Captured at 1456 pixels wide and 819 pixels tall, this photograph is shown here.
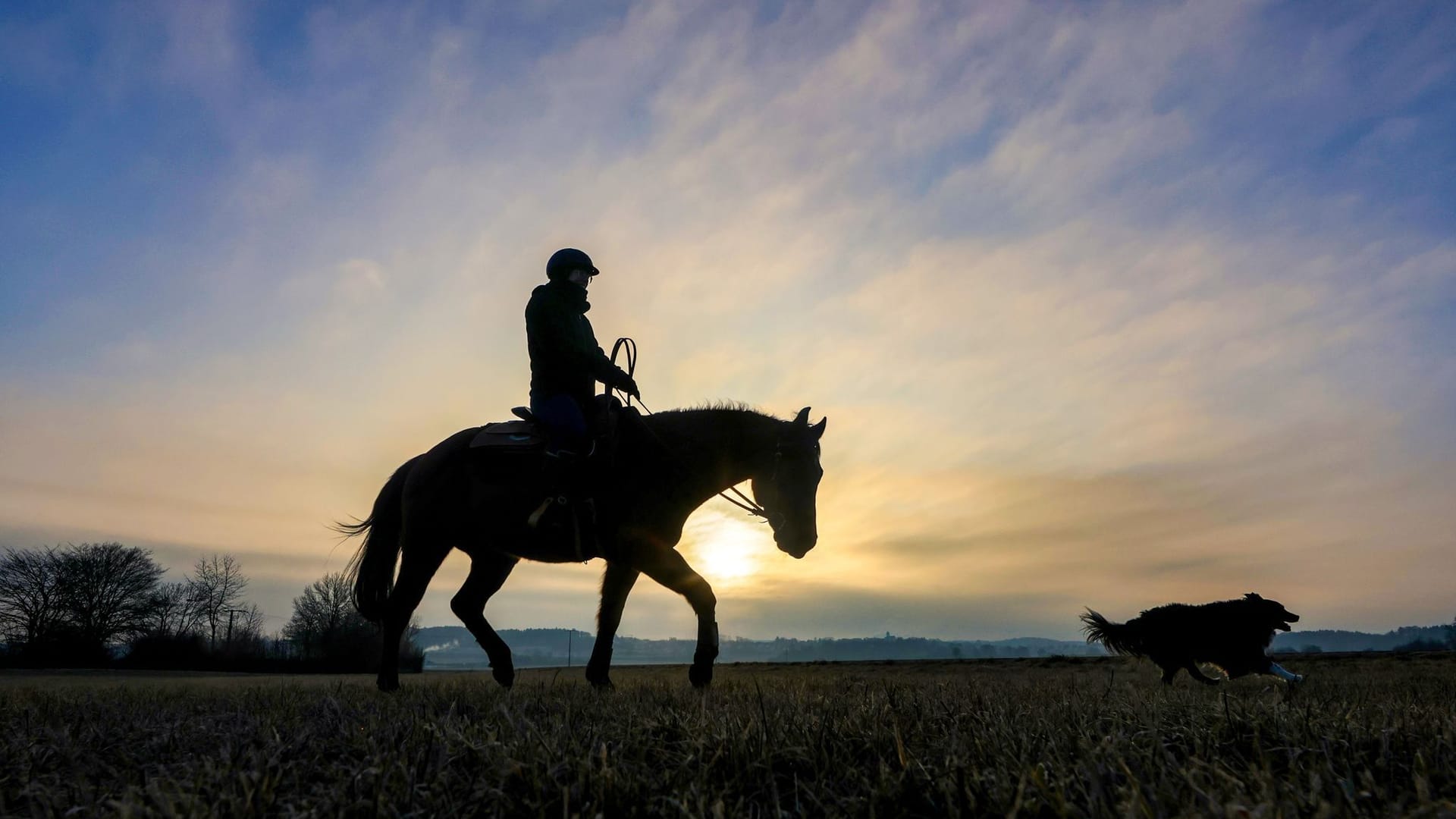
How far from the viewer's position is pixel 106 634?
219 feet

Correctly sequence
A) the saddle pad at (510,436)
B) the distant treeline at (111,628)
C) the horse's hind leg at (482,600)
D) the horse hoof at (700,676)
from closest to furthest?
the horse hoof at (700,676), the saddle pad at (510,436), the horse's hind leg at (482,600), the distant treeline at (111,628)

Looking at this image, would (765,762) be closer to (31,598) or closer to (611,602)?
(611,602)

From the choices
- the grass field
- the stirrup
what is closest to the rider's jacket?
the stirrup

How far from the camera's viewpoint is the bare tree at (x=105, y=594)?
219 feet

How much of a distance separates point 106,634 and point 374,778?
84015mm

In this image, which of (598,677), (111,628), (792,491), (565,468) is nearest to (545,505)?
(565,468)

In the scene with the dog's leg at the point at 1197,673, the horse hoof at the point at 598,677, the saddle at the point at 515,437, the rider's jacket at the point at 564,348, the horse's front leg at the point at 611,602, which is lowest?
the dog's leg at the point at 1197,673

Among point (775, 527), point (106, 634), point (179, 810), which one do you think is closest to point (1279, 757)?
point (179, 810)

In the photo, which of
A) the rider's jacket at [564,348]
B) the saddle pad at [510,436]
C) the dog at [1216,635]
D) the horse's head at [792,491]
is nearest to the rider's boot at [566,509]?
the saddle pad at [510,436]

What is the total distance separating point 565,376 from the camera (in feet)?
25.9

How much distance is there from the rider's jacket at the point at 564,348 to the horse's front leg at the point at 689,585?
1.64 m

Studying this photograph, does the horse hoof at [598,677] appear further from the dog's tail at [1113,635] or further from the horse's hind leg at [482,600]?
the dog's tail at [1113,635]

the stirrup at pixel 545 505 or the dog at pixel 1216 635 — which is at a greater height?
the stirrup at pixel 545 505

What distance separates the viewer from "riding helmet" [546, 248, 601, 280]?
7.98 m
